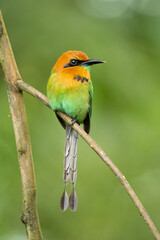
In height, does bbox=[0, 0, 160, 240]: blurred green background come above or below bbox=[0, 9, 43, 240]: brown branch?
above

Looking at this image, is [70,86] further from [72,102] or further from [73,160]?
[73,160]

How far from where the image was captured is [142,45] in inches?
149

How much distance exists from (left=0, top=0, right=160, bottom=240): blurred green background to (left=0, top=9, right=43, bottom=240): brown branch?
1.22 m

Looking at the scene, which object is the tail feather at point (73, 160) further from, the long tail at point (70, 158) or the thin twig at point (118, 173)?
the thin twig at point (118, 173)

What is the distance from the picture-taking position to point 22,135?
83.7 inches

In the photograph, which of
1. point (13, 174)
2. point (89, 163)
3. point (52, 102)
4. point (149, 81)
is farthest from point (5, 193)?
point (149, 81)

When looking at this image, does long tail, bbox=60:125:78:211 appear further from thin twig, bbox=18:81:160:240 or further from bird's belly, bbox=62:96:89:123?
thin twig, bbox=18:81:160:240

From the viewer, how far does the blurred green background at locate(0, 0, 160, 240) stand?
3461mm

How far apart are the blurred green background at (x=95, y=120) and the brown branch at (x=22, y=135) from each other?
4.02 feet

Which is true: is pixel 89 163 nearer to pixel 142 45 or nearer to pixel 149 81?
pixel 149 81

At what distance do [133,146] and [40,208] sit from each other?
40.4 inches

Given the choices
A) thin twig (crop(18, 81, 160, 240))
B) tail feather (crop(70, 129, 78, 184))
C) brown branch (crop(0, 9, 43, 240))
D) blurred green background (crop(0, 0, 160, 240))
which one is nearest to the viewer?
thin twig (crop(18, 81, 160, 240))

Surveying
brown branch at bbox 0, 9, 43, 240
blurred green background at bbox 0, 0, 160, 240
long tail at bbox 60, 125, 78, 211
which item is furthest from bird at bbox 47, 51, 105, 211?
brown branch at bbox 0, 9, 43, 240

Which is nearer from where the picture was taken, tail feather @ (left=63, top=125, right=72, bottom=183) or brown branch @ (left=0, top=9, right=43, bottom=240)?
brown branch @ (left=0, top=9, right=43, bottom=240)
